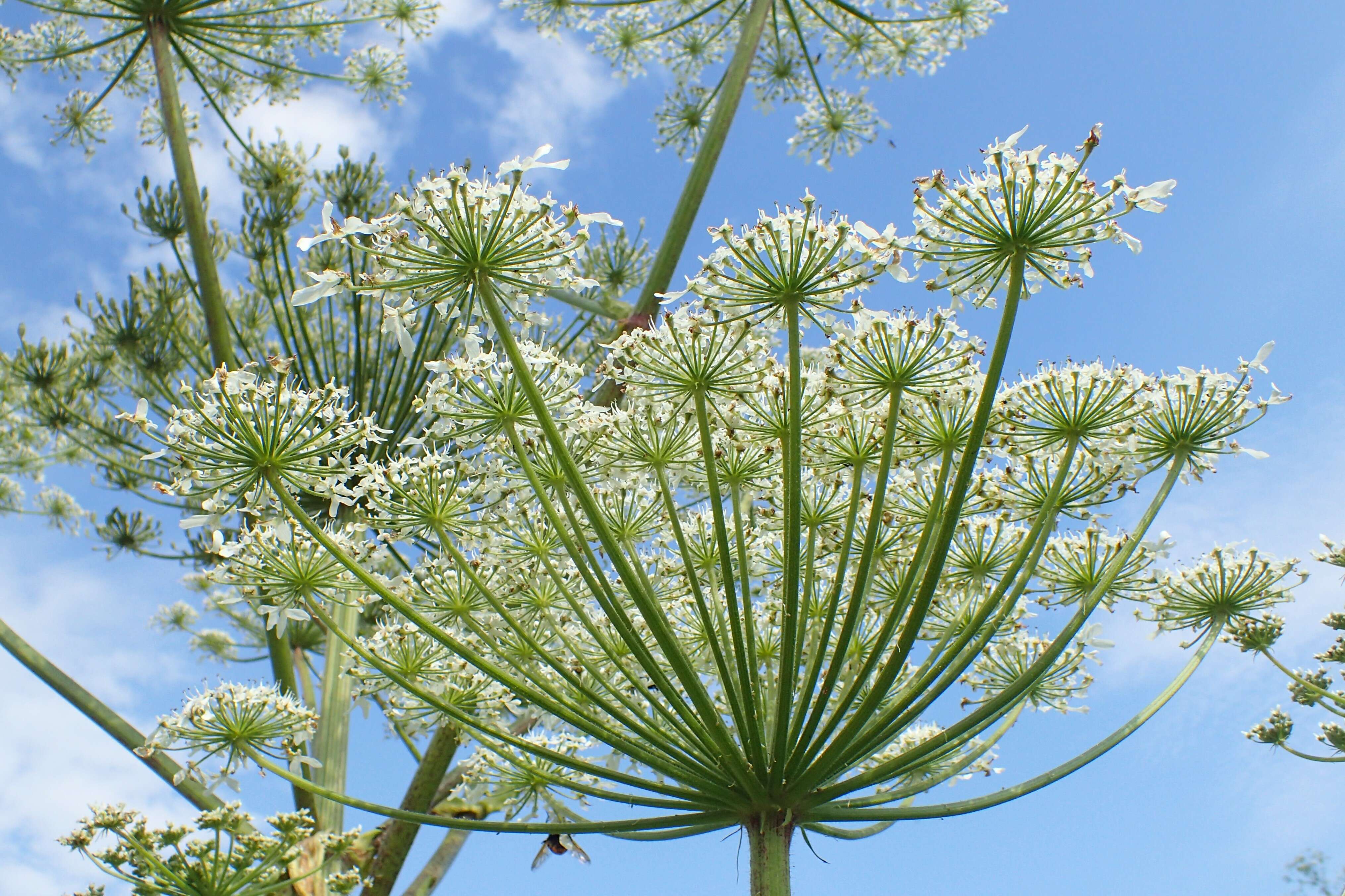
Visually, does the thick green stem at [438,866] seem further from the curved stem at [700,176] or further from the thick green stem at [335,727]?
the curved stem at [700,176]

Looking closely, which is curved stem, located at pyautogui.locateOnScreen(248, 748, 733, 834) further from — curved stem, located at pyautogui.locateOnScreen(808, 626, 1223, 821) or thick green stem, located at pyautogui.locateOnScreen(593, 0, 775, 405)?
thick green stem, located at pyautogui.locateOnScreen(593, 0, 775, 405)

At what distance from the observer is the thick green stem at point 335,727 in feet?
25.4

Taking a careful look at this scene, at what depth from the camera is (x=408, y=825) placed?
7754 millimetres

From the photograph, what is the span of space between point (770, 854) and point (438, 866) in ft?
16.4

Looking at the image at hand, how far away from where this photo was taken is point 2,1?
11750 millimetres

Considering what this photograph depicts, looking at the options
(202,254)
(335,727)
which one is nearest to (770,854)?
(335,727)

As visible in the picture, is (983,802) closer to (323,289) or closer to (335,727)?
(323,289)

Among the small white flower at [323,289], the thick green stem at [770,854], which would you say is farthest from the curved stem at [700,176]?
the thick green stem at [770,854]

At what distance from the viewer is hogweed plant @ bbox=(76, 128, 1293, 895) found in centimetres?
404

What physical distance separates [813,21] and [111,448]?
38.5 feet

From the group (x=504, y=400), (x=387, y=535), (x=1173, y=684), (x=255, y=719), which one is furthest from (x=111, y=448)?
(x=1173, y=684)

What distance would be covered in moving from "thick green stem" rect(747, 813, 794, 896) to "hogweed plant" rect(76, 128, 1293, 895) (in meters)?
0.02

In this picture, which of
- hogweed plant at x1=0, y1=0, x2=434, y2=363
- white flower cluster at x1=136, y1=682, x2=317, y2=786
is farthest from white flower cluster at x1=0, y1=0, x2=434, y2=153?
white flower cluster at x1=136, y1=682, x2=317, y2=786

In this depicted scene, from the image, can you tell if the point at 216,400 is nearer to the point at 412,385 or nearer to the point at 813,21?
the point at 412,385
